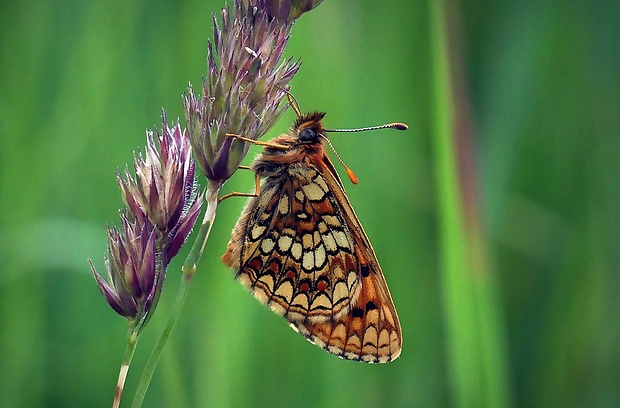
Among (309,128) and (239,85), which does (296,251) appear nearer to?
(309,128)

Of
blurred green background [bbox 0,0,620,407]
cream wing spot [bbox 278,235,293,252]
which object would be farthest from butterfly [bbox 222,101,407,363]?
blurred green background [bbox 0,0,620,407]

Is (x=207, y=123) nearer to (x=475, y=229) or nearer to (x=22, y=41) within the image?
(x=475, y=229)

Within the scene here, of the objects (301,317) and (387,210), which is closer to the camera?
(301,317)

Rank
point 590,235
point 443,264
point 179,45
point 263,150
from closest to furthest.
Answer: point 263,150, point 443,264, point 590,235, point 179,45

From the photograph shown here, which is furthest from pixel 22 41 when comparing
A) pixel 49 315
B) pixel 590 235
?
pixel 590 235

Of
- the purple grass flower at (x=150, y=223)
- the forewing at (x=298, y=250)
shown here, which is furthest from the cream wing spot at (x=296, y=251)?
the purple grass flower at (x=150, y=223)

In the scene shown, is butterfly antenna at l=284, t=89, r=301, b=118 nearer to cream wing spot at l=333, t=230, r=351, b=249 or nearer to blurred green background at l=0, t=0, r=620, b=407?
cream wing spot at l=333, t=230, r=351, b=249

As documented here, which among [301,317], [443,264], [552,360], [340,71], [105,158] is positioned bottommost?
[552,360]
